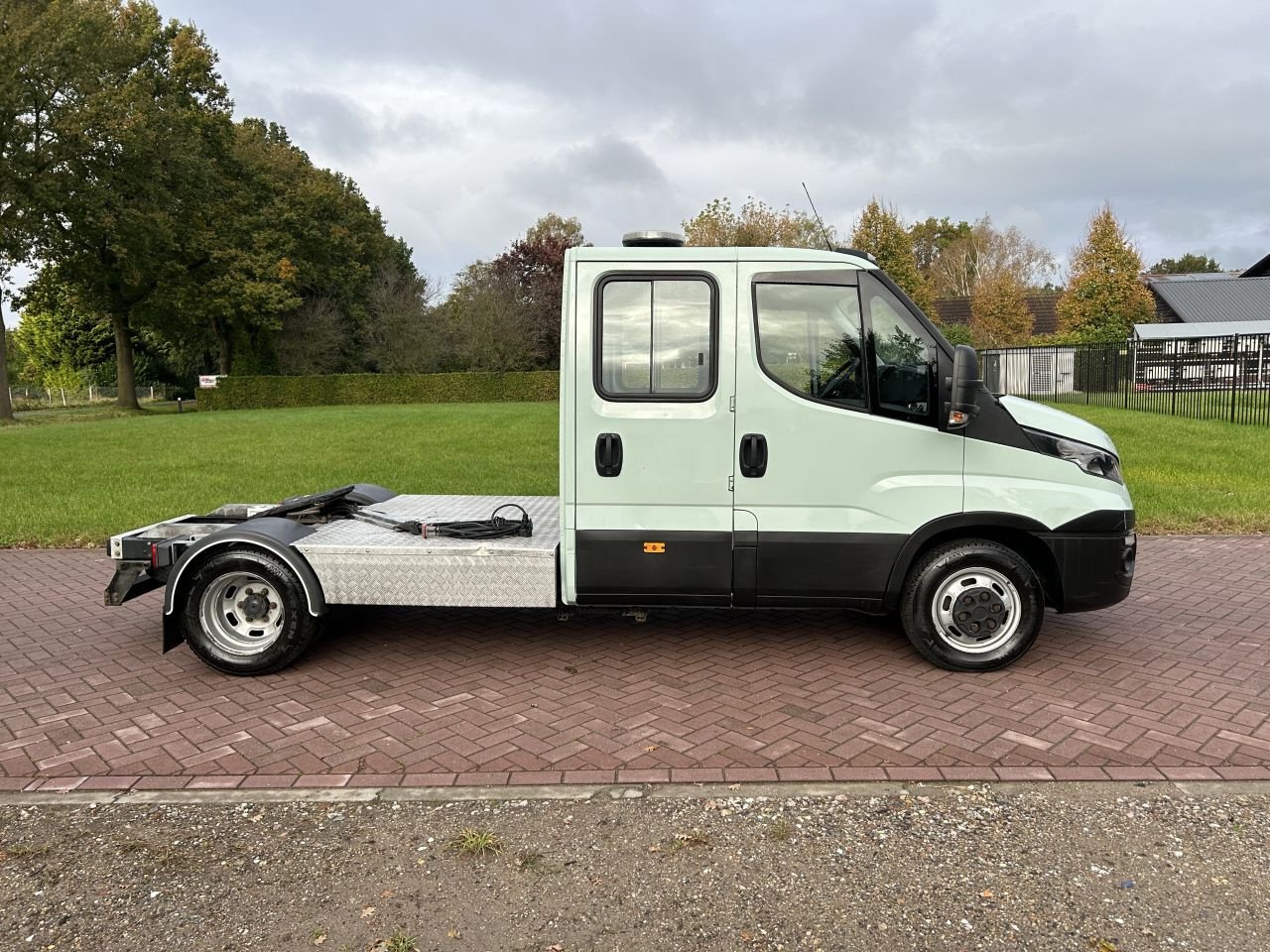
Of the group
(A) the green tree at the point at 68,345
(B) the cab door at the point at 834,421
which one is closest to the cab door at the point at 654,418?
(B) the cab door at the point at 834,421

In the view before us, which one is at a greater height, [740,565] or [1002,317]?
[1002,317]

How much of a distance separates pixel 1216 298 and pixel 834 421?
184ft

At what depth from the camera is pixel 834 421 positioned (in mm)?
4980

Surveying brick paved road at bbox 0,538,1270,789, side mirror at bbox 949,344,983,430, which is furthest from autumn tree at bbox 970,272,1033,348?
side mirror at bbox 949,344,983,430

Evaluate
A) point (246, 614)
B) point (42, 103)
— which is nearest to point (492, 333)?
point (42, 103)

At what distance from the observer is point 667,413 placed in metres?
5.00

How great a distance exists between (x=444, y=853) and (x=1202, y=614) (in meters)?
5.71

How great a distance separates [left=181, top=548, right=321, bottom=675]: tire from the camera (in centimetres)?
523

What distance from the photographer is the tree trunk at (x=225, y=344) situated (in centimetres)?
4858

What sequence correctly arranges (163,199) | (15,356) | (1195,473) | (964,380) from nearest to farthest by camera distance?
(964,380), (1195,473), (163,199), (15,356)

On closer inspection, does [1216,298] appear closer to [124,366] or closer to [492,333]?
[492,333]

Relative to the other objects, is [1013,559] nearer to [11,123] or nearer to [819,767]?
[819,767]

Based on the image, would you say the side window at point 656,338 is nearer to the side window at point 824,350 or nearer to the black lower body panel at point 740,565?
the side window at point 824,350

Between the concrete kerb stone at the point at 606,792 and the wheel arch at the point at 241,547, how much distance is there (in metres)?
1.46
